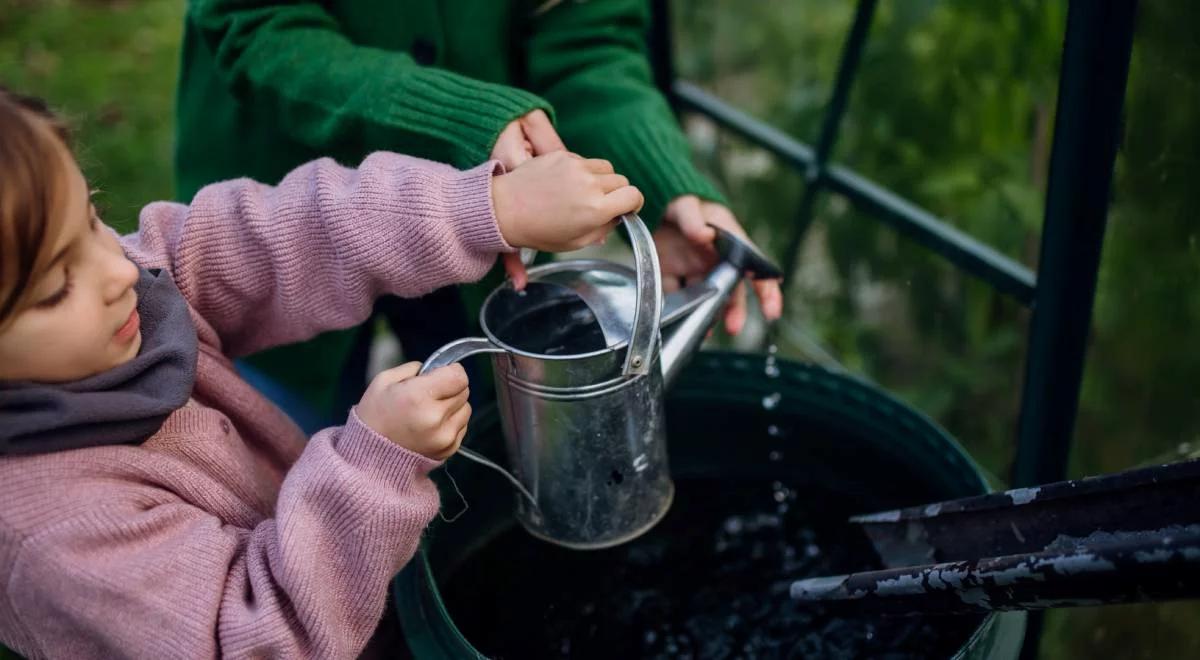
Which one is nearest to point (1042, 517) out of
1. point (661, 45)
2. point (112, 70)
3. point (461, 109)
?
point (461, 109)

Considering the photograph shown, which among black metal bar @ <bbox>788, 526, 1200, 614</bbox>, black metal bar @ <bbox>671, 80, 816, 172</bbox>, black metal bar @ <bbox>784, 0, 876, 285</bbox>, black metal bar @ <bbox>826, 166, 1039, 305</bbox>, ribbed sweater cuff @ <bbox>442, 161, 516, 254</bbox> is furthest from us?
black metal bar @ <bbox>671, 80, 816, 172</bbox>

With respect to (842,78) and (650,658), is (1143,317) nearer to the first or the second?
(842,78)

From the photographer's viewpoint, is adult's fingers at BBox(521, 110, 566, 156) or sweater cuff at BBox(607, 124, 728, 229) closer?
adult's fingers at BBox(521, 110, 566, 156)

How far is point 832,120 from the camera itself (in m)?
1.67

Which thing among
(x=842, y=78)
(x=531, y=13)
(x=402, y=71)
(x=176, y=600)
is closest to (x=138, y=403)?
(x=176, y=600)

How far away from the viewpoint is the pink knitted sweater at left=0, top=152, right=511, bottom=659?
82 centimetres

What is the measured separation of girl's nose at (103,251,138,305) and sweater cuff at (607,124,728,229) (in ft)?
2.02

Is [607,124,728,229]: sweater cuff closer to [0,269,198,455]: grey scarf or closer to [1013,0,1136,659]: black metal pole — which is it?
[1013,0,1136,659]: black metal pole

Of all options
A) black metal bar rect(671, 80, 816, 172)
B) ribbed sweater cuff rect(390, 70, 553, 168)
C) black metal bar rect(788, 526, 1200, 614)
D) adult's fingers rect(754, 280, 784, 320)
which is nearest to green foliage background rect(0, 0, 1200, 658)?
black metal bar rect(671, 80, 816, 172)

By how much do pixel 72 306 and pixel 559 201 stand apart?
0.42m

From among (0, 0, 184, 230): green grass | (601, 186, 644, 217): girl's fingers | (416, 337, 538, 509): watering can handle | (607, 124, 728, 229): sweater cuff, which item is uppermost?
(601, 186, 644, 217): girl's fingers

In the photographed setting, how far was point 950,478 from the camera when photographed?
115cm

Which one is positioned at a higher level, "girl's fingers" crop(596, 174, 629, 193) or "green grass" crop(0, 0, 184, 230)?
"girl's fingers" crop(596, 174, 629, 193)

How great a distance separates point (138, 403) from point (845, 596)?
648mm
